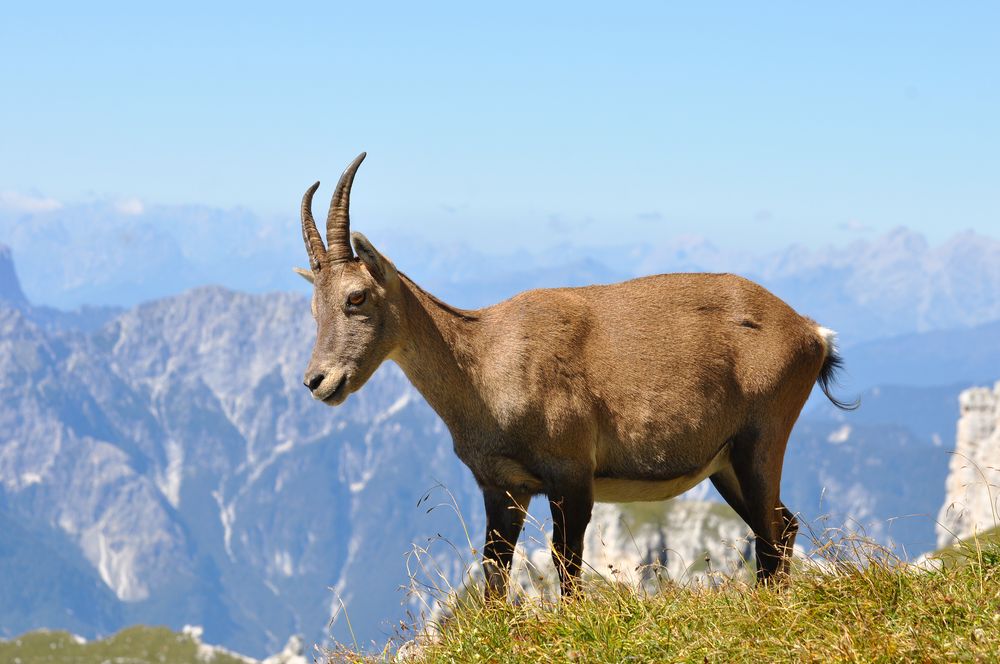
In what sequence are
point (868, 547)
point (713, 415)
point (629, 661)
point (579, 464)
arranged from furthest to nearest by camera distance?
point (713, 415)
point (579, 464)
point (868, 547)
point (629, 661)

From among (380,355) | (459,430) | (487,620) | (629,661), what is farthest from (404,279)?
(629,661)

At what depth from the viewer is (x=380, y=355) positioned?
13.1m

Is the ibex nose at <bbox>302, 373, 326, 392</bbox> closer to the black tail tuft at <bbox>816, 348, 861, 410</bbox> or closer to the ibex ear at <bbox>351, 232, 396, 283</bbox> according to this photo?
the ibex ear at <bbox>351, 232, 396, 283</bbox>

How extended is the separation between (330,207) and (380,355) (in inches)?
73.1

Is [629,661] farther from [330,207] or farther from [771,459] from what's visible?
[330,207]

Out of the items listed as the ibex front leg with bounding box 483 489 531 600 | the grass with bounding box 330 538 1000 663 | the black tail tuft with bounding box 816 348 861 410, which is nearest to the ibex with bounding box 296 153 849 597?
the ibex front leg with bounding box 483 489 531 600

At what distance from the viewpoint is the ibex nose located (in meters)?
12.4

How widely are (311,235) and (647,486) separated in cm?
512

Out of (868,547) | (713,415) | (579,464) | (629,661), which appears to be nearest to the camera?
(629,661)

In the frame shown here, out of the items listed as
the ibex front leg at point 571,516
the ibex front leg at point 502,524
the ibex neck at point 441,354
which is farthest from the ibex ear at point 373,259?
the ibex front leg at point 571,516

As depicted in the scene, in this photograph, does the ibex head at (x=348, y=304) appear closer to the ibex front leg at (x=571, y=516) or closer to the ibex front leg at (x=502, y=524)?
the ibex front leg at (x=502, y=524)

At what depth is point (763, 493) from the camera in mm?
13250

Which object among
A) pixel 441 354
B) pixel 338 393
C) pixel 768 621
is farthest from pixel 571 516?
pixel 768 621

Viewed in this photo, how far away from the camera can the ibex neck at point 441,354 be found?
1297 cm
